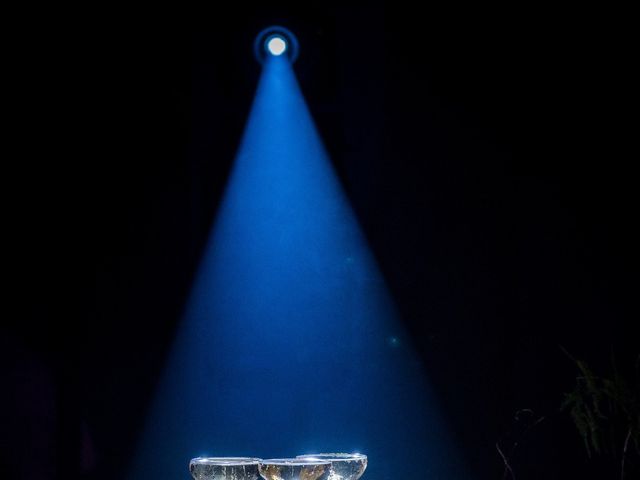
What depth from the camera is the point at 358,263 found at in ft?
8.16

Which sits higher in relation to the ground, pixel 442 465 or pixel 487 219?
pixel 487 219

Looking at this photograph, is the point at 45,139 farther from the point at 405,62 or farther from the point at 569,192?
the point at 569,192

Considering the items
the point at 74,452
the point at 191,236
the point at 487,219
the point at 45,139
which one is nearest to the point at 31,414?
the point at 74,452

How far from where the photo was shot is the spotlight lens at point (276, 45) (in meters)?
2.56

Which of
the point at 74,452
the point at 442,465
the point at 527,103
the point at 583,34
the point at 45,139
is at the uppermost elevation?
the point at 45,139

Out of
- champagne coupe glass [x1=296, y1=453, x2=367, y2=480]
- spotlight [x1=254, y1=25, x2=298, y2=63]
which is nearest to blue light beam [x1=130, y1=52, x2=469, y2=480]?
spotlight [x1=254, y1=25, x2=298, y2=63]

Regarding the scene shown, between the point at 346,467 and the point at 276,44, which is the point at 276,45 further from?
the point at 346,467

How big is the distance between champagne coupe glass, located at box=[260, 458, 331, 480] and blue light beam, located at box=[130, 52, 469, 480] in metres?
0.86

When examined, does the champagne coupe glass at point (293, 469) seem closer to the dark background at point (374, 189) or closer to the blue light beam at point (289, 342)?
the blue light beam at point (289, 342)

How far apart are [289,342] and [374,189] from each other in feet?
2.14

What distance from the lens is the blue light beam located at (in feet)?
7.72

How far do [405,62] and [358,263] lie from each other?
82 cm

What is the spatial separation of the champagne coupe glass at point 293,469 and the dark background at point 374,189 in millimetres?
1019

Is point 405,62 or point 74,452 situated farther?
point 405,62
